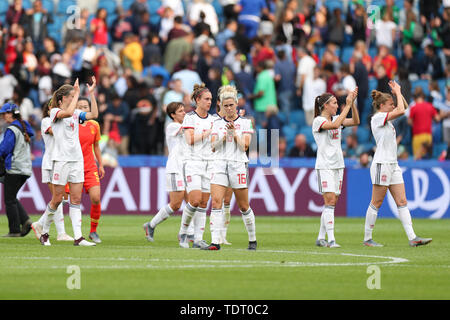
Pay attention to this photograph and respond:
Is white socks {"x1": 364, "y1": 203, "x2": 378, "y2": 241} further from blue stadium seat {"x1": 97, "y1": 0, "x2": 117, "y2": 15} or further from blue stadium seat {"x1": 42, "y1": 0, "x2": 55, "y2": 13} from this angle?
blue stadium seat {"x1": 42, "y1": 0, "x2": 55, "y2": 13}

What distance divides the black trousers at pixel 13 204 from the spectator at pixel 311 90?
38.4 feet

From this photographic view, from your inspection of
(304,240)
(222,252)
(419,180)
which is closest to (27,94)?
(419,180)

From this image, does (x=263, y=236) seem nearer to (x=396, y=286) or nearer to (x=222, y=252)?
(x=222, y=252)

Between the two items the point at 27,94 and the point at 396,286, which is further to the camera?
the point at 27,94

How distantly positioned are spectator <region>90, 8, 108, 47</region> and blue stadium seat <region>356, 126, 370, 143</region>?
25.5 ft

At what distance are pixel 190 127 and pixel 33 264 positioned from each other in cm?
350

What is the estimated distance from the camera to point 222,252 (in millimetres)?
15328

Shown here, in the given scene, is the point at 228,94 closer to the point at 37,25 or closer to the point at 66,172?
the point at 66,172

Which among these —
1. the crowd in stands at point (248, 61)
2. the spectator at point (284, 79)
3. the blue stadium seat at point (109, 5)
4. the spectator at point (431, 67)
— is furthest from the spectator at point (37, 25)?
the spectator at point (431, 67)

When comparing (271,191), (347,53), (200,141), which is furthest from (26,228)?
(347,53)

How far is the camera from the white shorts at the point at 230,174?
15.2 m

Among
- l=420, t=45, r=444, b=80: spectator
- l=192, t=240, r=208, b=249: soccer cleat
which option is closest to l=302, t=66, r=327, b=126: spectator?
l=420, t=45, r=444, b=80: spectator

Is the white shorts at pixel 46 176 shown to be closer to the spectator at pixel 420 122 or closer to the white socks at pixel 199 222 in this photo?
the white socks at pixel 199 222

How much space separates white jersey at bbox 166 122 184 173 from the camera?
1695 centimetres
